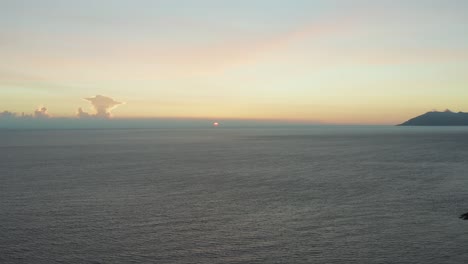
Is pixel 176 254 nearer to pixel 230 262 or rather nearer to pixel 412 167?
pixel 230 262

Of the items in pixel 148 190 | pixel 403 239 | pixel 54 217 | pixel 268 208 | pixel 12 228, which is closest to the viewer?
pixel 403 239

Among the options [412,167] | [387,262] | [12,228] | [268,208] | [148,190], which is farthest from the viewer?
[412,167]

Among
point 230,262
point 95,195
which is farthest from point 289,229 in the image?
point 95,195

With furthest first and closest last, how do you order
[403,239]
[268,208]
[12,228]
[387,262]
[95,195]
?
1. [95,195]
2. [268,208]
3. [12,228]
4. [403,239]
5. [387,262]

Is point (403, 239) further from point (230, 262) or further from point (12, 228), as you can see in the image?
point (12, 228)

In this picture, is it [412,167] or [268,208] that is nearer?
[268,208]

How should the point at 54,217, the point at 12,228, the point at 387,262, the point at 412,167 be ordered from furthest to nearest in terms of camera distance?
the point at 412,167
the point at 54,217
the point at 12,228
the point at 387,262

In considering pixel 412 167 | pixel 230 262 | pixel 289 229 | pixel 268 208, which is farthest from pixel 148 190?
pixel 412 167

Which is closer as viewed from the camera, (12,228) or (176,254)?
(176,254)
